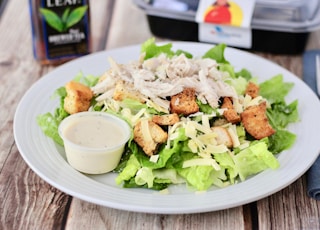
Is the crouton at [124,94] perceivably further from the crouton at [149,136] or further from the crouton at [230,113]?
the crouton at [230,113]

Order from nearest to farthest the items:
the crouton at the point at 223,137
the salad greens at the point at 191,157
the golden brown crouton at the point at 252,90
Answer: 1. the salad greens at the point at 191,157
2. the crouton at the point at 223,137
3. the golden brown crouton at the point at 252,90

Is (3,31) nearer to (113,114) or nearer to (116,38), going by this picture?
(116,38)

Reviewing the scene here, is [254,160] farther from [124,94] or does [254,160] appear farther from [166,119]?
[124,94]

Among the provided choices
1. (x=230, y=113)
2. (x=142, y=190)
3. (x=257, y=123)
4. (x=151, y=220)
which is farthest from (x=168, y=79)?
(x=151, y=220)

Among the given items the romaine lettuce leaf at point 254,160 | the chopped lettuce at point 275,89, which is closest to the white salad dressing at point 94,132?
the romaine lettuce leaf at point 254,160

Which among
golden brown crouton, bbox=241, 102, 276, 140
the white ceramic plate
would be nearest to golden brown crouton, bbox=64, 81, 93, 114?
the white ceramic plate

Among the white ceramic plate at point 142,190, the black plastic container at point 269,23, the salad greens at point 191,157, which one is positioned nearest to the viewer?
the white ceramic plate at point 142,190

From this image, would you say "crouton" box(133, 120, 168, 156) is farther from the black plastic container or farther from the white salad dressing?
the black plastic container
